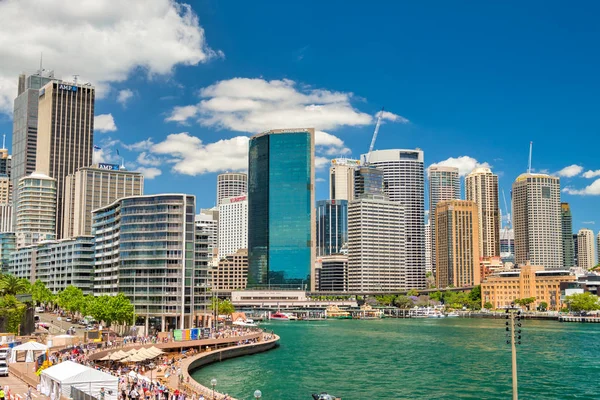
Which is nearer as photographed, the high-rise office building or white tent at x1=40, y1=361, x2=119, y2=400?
white tent at x1=40, y1=361, x2=119, y2=400

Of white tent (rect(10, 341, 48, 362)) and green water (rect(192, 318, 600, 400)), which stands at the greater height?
white tent (rect(10, 341, 48, 362))

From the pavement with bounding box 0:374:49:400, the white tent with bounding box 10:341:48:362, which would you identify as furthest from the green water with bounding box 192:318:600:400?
the pavement with bounding box 0:374:49:400

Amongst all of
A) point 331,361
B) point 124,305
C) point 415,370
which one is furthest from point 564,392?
point 124,305

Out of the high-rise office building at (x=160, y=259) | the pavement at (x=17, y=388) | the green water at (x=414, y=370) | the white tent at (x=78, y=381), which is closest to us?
the white tent at (x=78, y=381)

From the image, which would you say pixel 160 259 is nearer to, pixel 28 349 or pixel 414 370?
pixel 414 370

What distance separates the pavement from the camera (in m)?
59.5

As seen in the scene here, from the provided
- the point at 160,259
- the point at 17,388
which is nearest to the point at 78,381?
the point at 17,388

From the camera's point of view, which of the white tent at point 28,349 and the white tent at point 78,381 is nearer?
the white tent at point 78,381

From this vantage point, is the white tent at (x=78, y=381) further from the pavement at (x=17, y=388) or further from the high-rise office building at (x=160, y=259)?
the high-rise office building at (x=160, y=259)

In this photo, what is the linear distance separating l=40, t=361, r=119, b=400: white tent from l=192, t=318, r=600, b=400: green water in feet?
92.5

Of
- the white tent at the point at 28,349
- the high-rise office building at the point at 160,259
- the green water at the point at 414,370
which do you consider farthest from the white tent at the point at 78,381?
the high-rise office building at the point at 160,259

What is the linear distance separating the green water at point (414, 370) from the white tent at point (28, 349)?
2323 centimetres

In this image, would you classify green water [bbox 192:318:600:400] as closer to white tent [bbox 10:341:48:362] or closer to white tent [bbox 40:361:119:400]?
white tent [bbox 10:341:48:362]

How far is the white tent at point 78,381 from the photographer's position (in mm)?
57969
